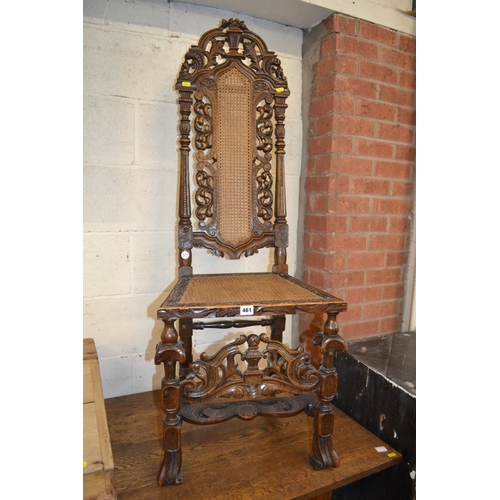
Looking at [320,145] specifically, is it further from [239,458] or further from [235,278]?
[239,458]

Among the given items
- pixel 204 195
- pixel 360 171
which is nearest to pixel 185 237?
pixel 204 195

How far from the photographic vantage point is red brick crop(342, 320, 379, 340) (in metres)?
1.89

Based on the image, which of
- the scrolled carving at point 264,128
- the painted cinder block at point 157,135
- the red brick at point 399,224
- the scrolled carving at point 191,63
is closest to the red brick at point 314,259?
the red brick at point 399,224

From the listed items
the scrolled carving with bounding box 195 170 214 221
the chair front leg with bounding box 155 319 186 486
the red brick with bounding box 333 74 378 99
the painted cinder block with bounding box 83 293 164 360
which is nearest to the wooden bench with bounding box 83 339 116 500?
the chair front leg with bounding box 155 319 186 486

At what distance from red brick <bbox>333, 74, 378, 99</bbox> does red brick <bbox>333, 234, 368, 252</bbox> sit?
0.70 m

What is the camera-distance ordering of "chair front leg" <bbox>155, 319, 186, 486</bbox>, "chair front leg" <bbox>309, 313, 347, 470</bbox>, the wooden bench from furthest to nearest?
"chair front leg" <bbox>309, 313, 347, 470</bbox> < "chair front leg" <bbox>155, 319, 186, 486</bbox> < the wooden bench

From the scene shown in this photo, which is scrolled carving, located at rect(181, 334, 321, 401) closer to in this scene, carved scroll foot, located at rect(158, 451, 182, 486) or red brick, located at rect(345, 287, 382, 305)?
carved scroll foot, located at rect(158, 451, 182, 486)

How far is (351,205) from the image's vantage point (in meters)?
1.80

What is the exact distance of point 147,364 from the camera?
175 centimetres

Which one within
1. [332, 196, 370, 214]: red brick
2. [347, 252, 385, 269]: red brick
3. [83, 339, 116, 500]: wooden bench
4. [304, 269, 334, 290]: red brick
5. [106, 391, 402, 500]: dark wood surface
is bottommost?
[106, 391, 402, 500]: dark wood surface
